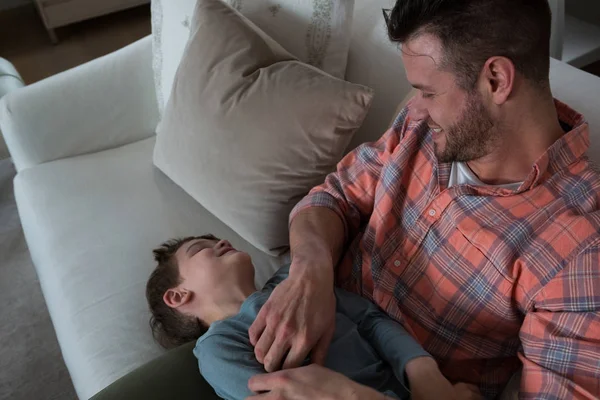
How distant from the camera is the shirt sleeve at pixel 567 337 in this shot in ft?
3.10

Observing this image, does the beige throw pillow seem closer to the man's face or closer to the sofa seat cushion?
the sofa seat cushion

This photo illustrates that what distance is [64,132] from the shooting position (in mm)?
1905

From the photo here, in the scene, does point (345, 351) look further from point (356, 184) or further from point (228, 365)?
point (356, 184)

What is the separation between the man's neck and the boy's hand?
398 millimetres

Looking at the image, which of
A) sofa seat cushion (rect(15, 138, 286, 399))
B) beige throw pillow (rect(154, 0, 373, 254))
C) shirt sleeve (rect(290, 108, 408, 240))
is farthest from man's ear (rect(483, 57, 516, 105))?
sofa seat cushion (rect(15, 138, 286, 399))

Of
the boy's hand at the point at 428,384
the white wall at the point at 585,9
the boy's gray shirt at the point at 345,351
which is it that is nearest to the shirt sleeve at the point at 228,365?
the boy's gray shirt at the point at 345,351

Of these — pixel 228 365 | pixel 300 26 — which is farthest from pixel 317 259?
pixel 300 26

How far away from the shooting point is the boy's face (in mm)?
1295

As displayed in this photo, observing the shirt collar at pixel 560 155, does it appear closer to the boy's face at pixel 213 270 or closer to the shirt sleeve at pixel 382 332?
the shirt sleeve at pixel 382 332

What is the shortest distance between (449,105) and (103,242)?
3.33 feet

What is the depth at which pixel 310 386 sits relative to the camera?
0.98 m

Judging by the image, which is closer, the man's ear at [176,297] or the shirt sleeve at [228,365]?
the shirt sleeve at [228,365]

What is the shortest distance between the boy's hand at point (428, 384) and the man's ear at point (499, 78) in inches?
20.1

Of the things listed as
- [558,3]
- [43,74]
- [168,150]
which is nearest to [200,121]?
[168,150]
